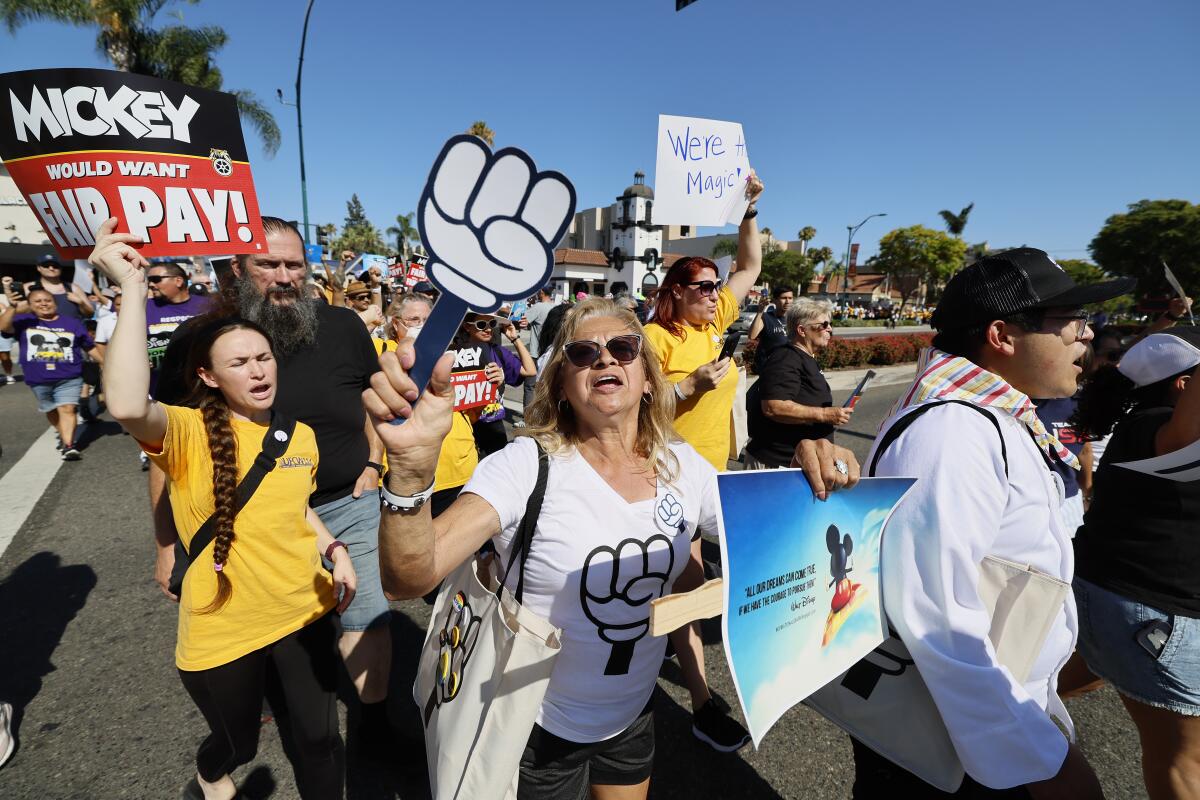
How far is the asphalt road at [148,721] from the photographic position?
7.30 ft

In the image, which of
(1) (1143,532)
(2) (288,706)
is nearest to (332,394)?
(2) (288,706)

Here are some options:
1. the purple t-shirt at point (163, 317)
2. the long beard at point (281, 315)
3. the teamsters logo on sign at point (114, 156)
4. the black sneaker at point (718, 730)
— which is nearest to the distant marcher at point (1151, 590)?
the black sneaker at point (718, 730)

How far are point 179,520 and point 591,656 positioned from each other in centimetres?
141

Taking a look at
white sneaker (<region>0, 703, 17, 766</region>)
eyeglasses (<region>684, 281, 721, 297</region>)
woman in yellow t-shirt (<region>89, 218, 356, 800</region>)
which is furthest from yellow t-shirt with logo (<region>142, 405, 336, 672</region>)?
eyeglasses (<region>684, 281, 721, 297</region>)

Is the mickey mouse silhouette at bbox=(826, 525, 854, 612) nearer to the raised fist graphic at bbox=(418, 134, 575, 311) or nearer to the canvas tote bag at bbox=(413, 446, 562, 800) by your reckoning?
the canvas tote bag at bbox=(413, 446, 562, 800)

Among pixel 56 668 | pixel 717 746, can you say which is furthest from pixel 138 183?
pixel 717 746

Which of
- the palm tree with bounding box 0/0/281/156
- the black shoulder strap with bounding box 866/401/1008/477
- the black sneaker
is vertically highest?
the palm tree with bounding box 0/0/281/156

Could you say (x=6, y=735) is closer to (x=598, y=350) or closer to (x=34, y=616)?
(x=34, y=616)

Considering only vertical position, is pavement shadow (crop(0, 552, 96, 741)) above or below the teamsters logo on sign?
below

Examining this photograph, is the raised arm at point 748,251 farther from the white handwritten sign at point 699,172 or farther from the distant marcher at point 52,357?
the distant marcher at point 52,357

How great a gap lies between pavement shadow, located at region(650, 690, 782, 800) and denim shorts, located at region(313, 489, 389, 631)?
1339 mm

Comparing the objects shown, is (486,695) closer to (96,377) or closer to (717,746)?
(717,746)

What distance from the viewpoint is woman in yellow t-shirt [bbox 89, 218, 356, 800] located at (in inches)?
67.0

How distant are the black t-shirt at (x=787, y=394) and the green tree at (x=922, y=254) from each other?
6017cm
